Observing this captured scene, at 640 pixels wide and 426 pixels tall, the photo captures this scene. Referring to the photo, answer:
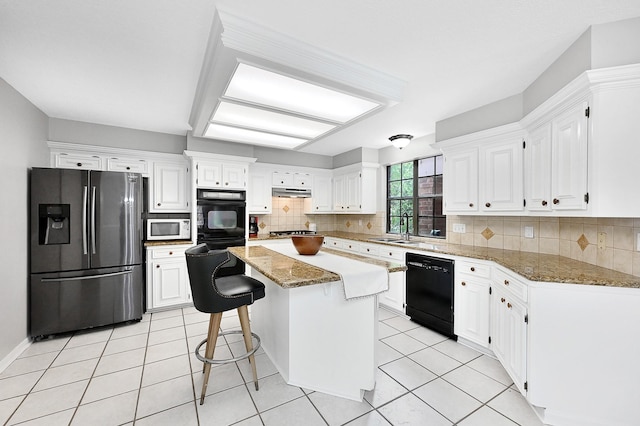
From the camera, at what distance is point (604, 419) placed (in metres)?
1.66

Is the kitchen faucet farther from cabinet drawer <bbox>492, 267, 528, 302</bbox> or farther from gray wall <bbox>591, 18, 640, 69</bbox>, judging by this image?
gray wall <bbox>591, 18, 640, 69</bbox>

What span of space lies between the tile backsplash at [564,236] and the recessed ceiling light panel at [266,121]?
2.13m

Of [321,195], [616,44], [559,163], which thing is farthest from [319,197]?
[616,44]

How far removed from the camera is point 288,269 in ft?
6.19

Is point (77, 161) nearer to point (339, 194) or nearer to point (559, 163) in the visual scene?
point (339, 194)

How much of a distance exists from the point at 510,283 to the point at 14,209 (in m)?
4.43

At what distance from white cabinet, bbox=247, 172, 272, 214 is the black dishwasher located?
2548 mm

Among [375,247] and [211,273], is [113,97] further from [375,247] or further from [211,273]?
[375,247]

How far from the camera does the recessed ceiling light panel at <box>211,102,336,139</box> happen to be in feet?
8.21

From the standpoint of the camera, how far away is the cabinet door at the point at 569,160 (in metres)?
1.86

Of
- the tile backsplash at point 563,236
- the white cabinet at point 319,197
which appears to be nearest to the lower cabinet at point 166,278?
the white cabinet at point 319,197

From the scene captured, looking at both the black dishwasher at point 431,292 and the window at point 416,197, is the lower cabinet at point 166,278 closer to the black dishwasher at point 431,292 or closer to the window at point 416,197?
the black dishwasher at point 431,292

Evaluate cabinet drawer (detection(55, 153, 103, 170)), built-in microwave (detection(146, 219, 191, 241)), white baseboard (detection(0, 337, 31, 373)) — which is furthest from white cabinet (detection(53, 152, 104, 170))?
white baseboard (detection(0, 337, 31, 373))

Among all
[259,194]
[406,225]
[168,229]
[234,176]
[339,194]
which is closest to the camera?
[168,229]
